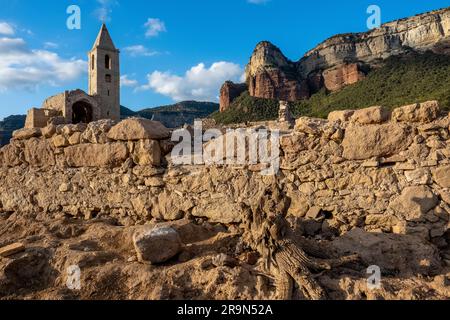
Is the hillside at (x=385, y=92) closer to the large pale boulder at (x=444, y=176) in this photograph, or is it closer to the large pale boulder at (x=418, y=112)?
the large pale boulder at (x=418, y=112)

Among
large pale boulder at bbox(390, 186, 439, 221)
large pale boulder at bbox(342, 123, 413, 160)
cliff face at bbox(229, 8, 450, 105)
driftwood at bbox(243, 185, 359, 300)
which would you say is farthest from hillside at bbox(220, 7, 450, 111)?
driftwood at bbox(243, 185, 359, 300)

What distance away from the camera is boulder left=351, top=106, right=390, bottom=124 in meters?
4.63

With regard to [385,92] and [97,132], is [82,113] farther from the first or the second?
[385,92]

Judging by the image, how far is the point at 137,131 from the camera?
5.54 m

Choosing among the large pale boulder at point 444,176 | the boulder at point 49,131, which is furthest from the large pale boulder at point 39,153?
the large pale boulder at point 444,176

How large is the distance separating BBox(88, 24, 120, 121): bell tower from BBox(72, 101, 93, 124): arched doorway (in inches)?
304

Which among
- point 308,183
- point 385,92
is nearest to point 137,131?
point 308,183

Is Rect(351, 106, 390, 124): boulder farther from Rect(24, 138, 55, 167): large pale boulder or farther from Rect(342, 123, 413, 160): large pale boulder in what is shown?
Rect(24, 138, 55, 167): large pale boulder

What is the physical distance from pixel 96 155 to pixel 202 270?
128 inches

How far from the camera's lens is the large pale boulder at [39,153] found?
6.29 meters

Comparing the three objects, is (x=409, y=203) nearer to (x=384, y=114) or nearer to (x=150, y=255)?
(x=384, y=114)

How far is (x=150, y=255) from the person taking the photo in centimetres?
371

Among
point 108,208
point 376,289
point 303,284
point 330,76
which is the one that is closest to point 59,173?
point 108,208

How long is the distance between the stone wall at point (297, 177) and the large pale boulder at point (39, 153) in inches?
1.1
